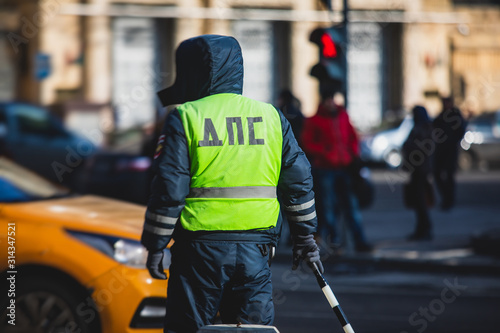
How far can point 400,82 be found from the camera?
3200 centimetres

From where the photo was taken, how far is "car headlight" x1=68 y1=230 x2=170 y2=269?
16.8ft

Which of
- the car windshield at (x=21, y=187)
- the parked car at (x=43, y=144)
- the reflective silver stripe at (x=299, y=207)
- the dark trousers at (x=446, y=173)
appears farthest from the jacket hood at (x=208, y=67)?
the parked car at (x=43, y=144)

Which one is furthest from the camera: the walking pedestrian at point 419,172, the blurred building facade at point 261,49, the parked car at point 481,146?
the blurred building facade at point 261,49

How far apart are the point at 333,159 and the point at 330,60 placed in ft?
3.60

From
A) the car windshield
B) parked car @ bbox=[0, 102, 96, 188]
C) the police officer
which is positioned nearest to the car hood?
the car windshield

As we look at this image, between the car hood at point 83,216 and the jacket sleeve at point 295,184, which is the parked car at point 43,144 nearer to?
the car hood at point 83,216

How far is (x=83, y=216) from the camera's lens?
544 centimetres

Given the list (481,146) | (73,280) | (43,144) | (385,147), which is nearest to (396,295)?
(73,280)

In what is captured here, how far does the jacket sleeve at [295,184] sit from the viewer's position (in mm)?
3938

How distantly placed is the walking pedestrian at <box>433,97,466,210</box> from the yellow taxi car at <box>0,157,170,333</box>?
8.19 m

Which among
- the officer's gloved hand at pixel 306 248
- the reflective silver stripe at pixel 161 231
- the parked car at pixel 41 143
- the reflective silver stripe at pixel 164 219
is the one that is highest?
the reflective silver stripe at pixel 164 219

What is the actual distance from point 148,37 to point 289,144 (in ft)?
90.9

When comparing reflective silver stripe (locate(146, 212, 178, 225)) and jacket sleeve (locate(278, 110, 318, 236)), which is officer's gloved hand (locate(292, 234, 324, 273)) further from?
reflective silver stripe (locate(146, 212, 178, 225))

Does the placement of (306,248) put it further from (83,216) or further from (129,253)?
(83,216)
